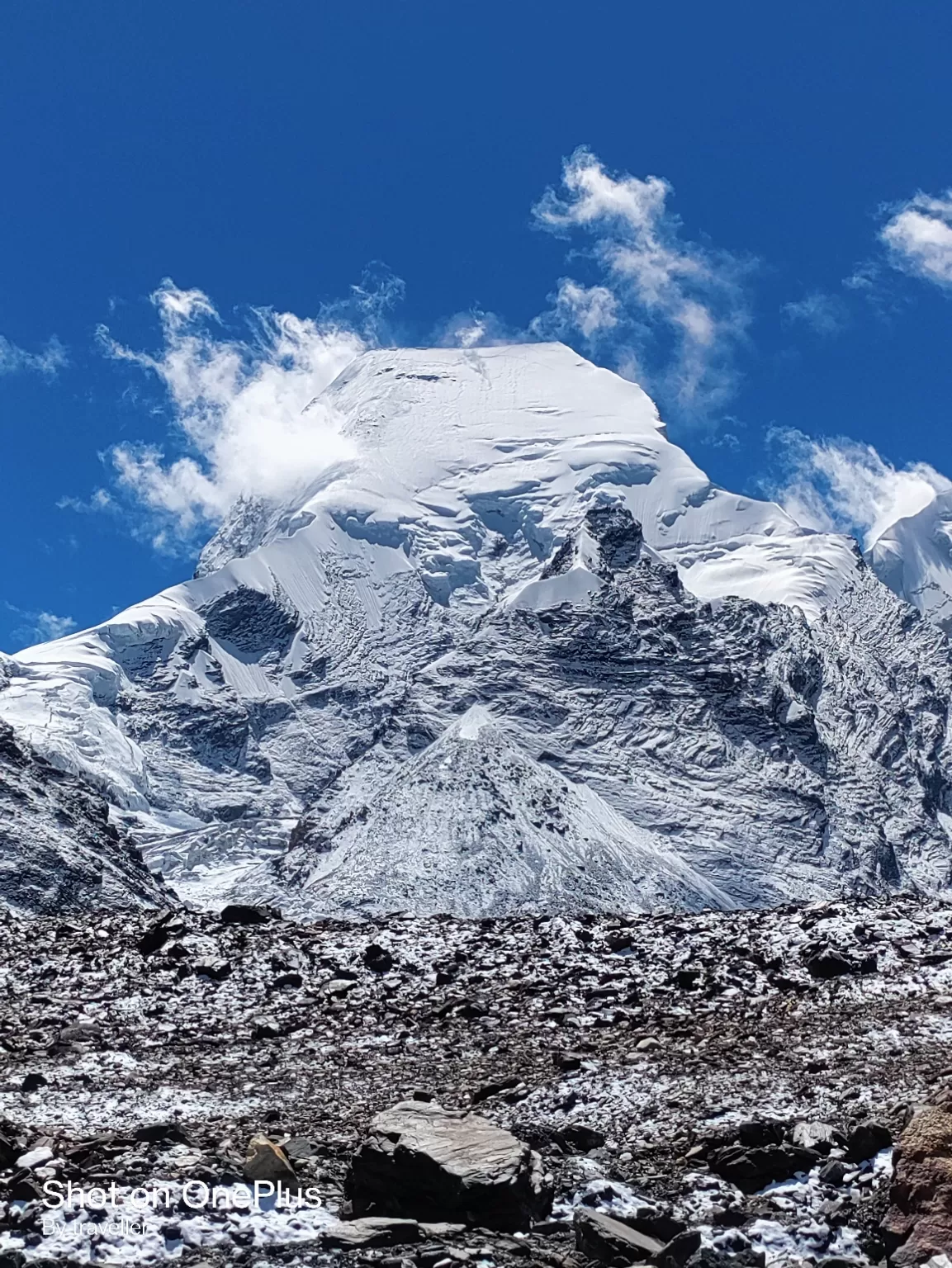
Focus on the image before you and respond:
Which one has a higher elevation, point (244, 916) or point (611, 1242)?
point (244, 916)

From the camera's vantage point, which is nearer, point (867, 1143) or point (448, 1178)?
point (448, 1178)

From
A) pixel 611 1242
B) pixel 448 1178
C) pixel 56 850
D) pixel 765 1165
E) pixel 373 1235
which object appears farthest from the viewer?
pixel 56 850

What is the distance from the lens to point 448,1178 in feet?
51.8

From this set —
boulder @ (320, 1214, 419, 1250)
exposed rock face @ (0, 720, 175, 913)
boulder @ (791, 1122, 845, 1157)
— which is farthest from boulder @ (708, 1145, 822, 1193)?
exposed rock face @ (0, 720, 175, 913)

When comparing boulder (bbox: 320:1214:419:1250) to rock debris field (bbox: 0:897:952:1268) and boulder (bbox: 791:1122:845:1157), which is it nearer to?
rock debris field (bbox: 0:897:952:1268)

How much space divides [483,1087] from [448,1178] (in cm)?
619

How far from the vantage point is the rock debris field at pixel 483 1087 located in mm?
15352

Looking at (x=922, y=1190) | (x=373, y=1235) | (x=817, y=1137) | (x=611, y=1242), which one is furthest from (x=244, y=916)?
(x=922, y=1190)

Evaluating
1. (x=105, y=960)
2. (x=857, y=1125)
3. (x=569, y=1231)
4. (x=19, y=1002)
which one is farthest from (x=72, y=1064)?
(x=857, y=1125)

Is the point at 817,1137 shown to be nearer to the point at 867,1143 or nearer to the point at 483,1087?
the point at 867,1143

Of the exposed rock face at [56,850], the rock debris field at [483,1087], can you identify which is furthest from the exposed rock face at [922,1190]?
the exposed rock face at [56,850]

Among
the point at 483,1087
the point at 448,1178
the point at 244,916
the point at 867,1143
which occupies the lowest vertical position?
the point at 448,1178

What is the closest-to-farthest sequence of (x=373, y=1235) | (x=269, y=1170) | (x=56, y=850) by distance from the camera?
(x=373, y=1235) → (x=269, y=1170) → (x=56, y=850)

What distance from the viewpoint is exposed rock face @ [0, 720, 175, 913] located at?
116688mm
